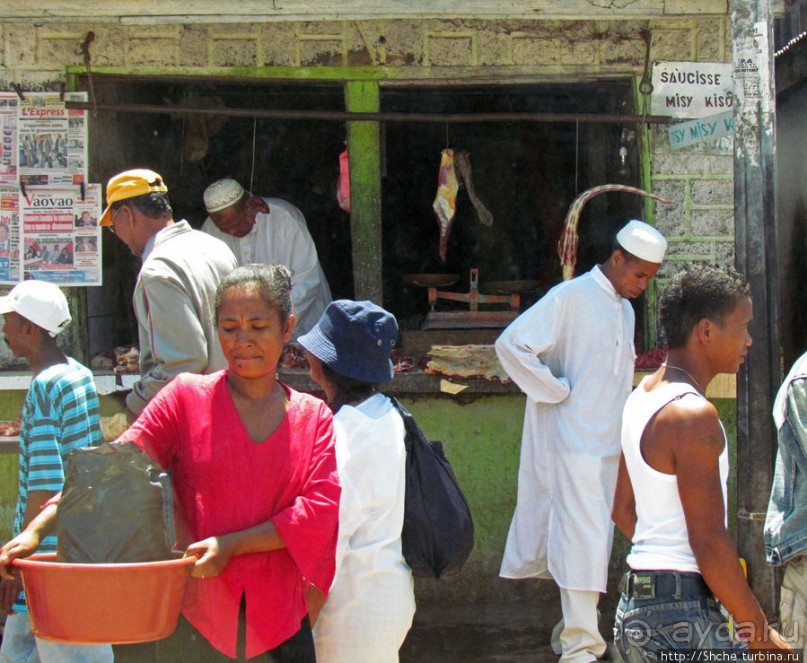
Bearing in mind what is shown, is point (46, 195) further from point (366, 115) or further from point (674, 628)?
point (674, 628)

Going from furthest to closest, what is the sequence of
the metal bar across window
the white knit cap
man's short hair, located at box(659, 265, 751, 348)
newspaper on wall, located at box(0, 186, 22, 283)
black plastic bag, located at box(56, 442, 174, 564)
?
newspaper on wall, located at box(0, 186, 22, 283) < the metal bar across window < the white knit cap < man's short hair, located at box(659, 265, 751, 348) < black plastic bag, located at box(56, 442, 174, 564)

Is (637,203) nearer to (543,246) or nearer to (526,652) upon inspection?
(543,246)

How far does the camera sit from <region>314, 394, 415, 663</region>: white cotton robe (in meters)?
2.68

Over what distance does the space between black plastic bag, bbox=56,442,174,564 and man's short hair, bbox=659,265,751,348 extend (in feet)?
4.74

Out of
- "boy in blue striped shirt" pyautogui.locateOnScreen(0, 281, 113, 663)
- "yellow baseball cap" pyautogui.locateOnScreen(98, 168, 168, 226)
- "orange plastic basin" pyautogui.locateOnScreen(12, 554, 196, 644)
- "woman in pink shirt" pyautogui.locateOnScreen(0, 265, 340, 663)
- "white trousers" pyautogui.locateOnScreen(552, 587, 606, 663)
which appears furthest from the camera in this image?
"white trousers" pyautogui.locateOnScreen(552, 587, 606, 663)

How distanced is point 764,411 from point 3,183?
395 cm

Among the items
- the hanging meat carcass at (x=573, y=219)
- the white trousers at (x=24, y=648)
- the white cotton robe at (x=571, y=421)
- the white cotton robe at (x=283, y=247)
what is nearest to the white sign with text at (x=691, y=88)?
the hanging meat carcass at (x=573, y=219)

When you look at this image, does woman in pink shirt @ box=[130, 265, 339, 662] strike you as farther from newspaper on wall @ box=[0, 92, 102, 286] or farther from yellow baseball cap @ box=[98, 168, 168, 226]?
newspaper on wall @ box=[0, 92, 102, 286]

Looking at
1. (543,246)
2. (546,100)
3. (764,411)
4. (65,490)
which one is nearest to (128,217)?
(65,490)

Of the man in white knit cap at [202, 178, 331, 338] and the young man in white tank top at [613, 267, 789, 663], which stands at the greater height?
the man in white knit cap at [202, 178, 331, 338]

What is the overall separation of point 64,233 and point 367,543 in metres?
3.33

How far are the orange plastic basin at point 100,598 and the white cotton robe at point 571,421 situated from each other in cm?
258

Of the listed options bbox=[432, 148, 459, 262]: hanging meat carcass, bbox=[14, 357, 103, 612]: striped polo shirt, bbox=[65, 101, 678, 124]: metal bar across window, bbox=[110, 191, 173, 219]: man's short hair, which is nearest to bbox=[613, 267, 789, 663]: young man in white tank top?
bbox=[14, 357, 103, 612]: striped polo shirt

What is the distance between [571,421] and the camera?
4.57 meters
